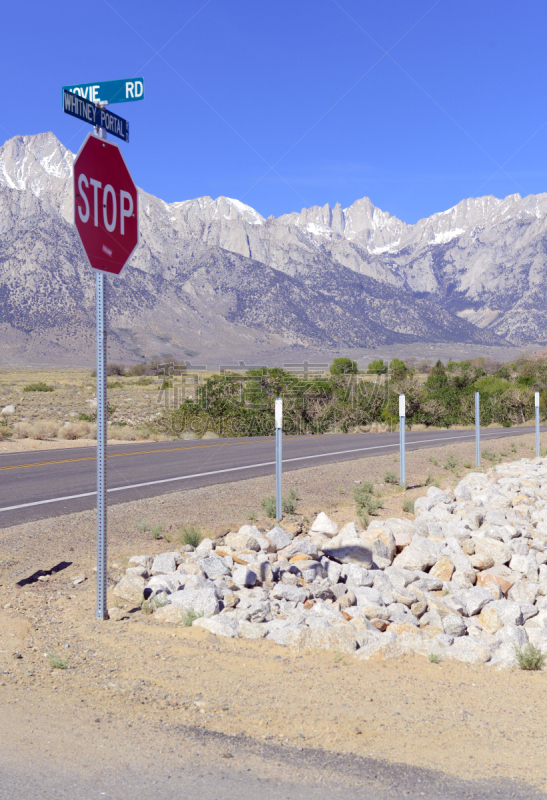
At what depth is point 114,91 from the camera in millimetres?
5438

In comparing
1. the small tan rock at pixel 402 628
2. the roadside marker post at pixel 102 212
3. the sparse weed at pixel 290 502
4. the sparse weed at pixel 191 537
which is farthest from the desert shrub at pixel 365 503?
the roadside marker post at pixel 102 212

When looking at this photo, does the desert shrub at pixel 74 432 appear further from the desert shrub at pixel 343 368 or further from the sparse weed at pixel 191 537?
the desert shrub at pixel 343 368

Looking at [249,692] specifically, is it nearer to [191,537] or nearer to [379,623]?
[379,623]

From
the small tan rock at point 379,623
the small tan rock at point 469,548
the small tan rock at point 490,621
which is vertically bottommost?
the small tan rock at point 490,621

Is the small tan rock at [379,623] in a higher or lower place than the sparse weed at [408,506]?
lower

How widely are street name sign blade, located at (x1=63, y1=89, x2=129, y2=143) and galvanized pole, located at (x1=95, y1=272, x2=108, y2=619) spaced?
120cm

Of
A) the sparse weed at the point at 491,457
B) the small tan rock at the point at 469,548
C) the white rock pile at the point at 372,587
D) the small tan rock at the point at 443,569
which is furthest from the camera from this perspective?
the sparse weed at the point at 491,457

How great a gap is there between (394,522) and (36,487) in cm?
662

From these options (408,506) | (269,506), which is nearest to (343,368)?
(408,506)

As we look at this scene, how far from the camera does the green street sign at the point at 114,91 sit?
5402 millimetres

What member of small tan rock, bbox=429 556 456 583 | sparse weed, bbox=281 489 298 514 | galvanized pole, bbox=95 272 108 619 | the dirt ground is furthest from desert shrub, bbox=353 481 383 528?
galvanized pole, bbox=95 272 108 619

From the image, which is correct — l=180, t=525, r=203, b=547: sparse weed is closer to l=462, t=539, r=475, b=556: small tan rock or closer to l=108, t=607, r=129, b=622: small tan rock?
l=108, t=607, r=129, b=622: small tan rock

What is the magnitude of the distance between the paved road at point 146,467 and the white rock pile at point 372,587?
361cm

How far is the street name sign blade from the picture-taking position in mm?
5055
